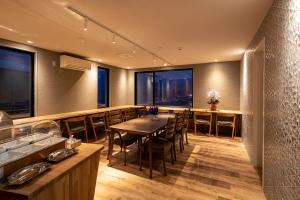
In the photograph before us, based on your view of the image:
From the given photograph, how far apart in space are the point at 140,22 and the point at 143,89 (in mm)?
4935

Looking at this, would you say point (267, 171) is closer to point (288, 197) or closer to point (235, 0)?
point (288, 197)

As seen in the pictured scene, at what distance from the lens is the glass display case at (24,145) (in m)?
1.16

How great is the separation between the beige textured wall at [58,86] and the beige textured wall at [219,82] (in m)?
3.41

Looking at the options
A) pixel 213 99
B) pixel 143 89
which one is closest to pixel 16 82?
pixel 143 89

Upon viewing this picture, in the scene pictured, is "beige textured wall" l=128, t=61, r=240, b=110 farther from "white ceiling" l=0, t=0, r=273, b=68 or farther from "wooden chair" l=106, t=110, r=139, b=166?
"wooden chair" l=106, t=110, r=139, b=166

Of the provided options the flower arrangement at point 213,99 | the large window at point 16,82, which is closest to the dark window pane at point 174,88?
the flower arrangement at point 213,99

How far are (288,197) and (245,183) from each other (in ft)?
3.92

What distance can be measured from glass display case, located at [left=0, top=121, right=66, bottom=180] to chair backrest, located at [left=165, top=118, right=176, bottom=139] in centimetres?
167

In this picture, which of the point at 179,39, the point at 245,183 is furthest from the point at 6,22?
the point at 245,183

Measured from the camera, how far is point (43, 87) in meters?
3.97

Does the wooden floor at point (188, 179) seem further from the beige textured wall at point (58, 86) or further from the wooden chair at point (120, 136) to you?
the beige textured wall at point (58, 86)

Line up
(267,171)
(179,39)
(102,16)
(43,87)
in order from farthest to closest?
(43,87) → (179,39) → (102,16) → (267,171)

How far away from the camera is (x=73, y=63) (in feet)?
14.4

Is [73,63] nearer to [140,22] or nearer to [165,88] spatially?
[140,22]
